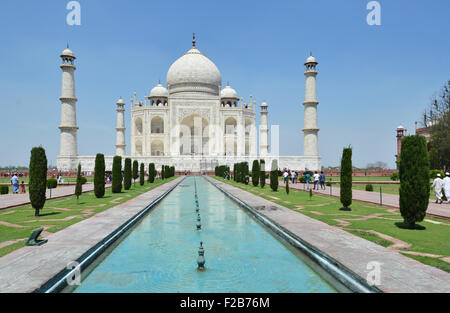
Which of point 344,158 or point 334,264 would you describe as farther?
point 344,158

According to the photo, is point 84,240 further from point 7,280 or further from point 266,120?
point 266,120

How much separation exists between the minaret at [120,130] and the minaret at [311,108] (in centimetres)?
2293

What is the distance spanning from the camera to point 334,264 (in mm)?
4121

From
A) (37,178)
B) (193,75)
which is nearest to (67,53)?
(193,75)

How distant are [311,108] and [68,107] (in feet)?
86.0

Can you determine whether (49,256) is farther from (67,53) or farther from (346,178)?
(67,53)

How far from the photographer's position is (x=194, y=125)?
49156mm

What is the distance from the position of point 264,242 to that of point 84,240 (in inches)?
111

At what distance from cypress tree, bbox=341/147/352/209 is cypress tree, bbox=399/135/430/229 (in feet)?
7.94

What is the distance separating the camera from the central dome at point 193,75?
1905 inches

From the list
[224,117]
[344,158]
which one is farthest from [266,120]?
[344,158]

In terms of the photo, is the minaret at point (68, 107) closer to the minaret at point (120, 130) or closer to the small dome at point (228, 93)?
the minaret at point (120, 130)

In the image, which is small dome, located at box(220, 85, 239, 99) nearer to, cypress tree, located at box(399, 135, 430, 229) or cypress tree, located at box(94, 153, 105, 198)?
cypress tree, located at box(94, 153, 105, 198)

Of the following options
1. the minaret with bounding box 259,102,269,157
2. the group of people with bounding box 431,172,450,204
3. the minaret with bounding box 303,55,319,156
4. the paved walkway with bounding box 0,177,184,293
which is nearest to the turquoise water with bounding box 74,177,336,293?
the paved walkway with bounding box 0,177,184,293
